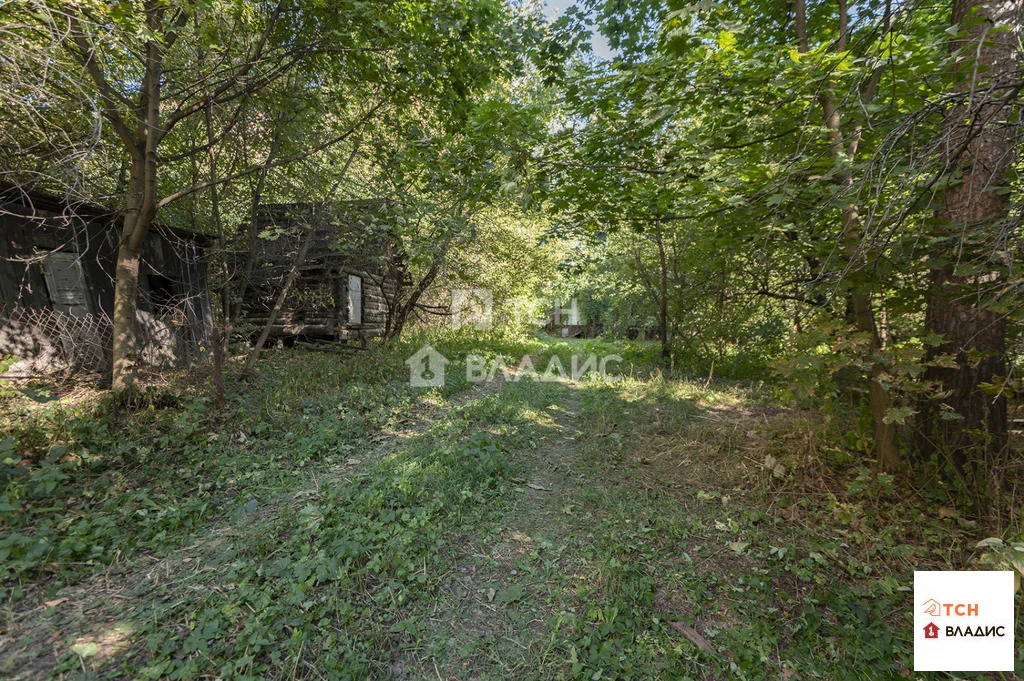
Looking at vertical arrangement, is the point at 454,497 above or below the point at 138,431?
below

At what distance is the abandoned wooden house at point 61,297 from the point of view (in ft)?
22.1

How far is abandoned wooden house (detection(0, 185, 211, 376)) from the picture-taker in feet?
22.1

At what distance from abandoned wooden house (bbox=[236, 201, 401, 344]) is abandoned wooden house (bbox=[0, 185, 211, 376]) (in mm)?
1810

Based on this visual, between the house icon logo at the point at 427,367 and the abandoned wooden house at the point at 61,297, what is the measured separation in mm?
4118

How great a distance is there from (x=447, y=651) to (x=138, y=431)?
4.82 metres

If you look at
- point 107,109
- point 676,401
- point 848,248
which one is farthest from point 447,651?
point 107,109

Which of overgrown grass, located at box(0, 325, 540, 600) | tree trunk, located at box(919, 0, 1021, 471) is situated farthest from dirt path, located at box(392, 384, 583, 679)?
tree trunk, located at box(919, 0, 1021, 471)

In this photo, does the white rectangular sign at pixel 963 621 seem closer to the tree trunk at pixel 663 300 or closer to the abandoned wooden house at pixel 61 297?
the tree trunk at pixel 663 300

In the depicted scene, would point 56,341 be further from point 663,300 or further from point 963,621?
point 663,300

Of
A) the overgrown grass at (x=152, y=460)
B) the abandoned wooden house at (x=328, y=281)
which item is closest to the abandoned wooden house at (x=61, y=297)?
the overgrown grass at (x=152, y=460)

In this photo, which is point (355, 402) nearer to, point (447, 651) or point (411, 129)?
point (411, 129)

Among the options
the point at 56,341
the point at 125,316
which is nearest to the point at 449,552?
the point at 125,316

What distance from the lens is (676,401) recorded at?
6945 mm

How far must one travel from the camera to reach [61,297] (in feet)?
25.5
